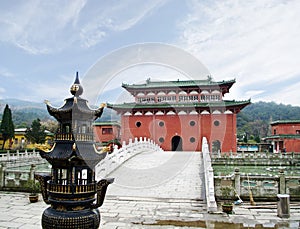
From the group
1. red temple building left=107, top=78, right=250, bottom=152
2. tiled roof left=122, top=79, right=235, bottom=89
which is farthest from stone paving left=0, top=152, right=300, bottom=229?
tiled roof left=122, top=79, right=235, bottom=89

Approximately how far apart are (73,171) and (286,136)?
116 ft

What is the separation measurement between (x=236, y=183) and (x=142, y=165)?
6.93 m

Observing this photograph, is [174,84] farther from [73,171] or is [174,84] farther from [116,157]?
[73,171]

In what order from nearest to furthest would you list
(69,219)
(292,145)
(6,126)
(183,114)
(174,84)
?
(69,219)
(183,114)
(174,84)
(292,145)
(6,126)

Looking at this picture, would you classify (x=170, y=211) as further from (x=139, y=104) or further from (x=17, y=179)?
(x=139, y=104)

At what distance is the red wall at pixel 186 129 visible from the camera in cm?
2798

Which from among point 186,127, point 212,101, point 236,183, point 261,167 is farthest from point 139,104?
point 236,183

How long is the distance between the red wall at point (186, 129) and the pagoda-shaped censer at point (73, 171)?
78.2ft

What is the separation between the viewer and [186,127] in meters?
29.1

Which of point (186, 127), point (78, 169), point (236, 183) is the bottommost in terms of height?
point (236, 183)

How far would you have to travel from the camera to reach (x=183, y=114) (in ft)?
96.5

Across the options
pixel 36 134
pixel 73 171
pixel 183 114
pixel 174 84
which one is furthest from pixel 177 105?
pixel 73 171

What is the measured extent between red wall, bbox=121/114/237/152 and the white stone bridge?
11281 millimetres

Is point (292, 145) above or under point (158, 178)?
above
